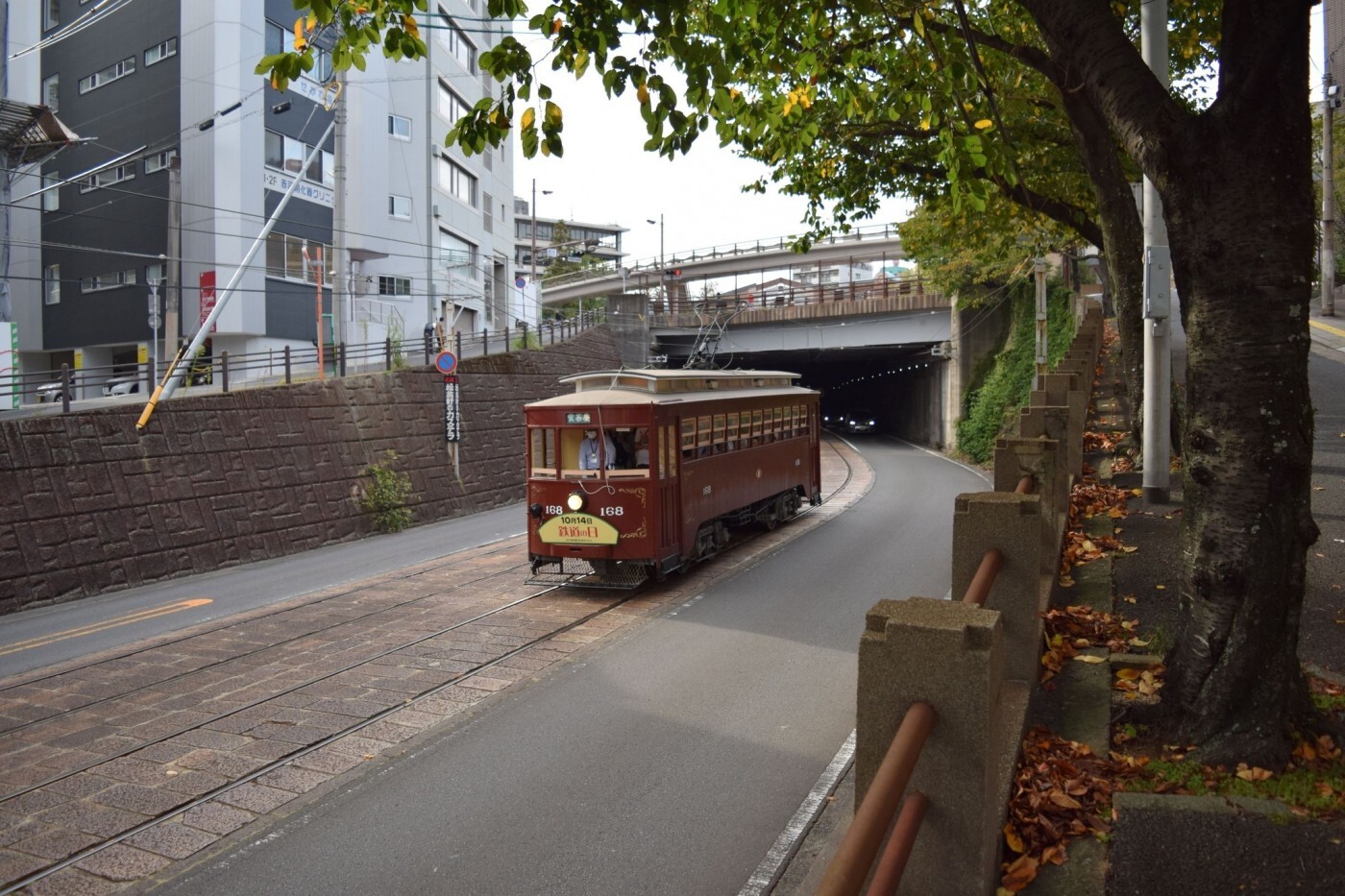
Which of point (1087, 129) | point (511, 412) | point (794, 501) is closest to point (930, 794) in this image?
point (1087, 129)

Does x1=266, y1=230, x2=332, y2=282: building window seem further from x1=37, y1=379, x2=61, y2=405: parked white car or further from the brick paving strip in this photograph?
the brick paving strip

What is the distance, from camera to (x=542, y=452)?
13.9 metres

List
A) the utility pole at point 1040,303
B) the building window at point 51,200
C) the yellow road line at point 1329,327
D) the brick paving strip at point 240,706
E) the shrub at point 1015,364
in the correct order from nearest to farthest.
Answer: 1. the brick paving strip at point 240,706
2. the utility pole at point 1040,303
3. the yellow road line at point 1329,327
4. the shrub at point 1015,364
5. the building window at point 51,200

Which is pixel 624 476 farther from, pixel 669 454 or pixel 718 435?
pixel 718 435

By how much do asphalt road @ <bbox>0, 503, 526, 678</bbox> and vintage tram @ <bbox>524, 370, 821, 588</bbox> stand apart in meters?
3.87

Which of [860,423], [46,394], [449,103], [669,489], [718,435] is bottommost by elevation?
[669,489]

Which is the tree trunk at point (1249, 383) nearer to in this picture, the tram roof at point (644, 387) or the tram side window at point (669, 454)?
the tram side window at point (669, 454)

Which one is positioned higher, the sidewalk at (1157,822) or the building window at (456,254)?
the building window at (456,254)

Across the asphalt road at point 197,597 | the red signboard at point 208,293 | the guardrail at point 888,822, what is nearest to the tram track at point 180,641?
the asphalt road at point 197,597

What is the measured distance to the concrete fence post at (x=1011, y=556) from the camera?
5.20 metres

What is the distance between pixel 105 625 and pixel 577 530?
253 inches

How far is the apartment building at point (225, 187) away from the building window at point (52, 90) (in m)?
0.06

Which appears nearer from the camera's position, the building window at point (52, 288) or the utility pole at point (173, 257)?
the utility pole at point (173, 257)

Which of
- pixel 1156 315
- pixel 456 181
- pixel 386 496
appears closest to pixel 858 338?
pixel 456 181
